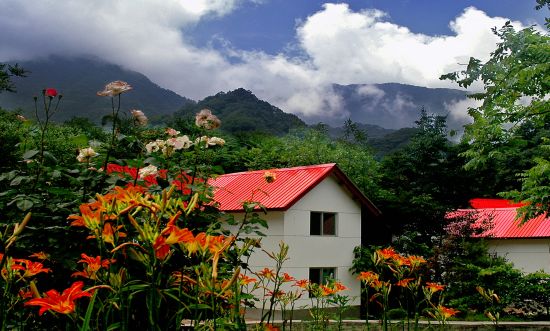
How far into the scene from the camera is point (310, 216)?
19.3m

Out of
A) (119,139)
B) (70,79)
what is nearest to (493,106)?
(119,139)

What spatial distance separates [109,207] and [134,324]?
1114 mm

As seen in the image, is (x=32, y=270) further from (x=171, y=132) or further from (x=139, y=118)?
(x=171, y=132)

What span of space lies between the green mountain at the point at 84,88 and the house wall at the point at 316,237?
7836cm

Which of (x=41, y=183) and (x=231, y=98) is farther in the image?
Answer: (x=231, y=98)

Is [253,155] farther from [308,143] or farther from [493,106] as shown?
[493,106]

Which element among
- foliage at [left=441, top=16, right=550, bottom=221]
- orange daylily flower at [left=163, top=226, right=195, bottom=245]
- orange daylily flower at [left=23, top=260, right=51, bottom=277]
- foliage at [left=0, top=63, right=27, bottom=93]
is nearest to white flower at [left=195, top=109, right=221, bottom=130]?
orange daylily flower at [left=23, top=260, right=51, bottom=277]

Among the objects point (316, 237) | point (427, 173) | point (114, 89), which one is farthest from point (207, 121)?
point (427, 173)

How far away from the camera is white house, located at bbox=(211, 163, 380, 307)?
1845 cm

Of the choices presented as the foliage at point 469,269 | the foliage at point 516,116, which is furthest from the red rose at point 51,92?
the foliage at point 469,269

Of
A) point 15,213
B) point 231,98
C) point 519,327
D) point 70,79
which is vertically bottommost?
point 519,327

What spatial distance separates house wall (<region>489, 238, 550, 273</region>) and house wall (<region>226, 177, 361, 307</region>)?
767 centimetres

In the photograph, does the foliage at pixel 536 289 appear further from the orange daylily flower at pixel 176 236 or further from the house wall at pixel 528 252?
the orange daylily flower at pixel 176 236

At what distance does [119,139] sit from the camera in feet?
13.5
